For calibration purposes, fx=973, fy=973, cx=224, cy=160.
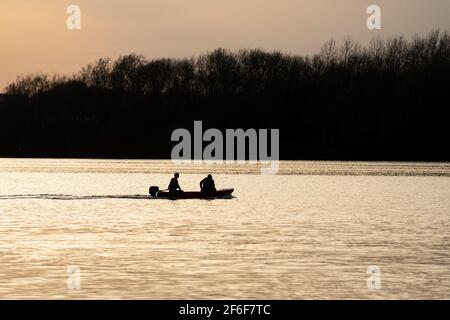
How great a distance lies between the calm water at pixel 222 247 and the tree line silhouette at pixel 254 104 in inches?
2621

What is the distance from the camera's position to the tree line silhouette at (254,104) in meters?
122

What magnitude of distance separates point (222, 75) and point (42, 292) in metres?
117

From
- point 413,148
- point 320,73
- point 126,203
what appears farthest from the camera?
point 320,73

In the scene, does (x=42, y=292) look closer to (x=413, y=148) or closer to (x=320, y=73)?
(x=413, y=148)

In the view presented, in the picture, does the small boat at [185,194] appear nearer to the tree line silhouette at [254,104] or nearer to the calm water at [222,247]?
the calm water at [222,247]

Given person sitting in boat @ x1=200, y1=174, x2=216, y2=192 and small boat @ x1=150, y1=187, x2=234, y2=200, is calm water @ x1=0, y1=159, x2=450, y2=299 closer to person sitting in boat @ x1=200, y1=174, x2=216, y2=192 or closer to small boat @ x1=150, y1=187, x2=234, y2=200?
small boat @ x1=150, y1=187, x2=234, y2=200

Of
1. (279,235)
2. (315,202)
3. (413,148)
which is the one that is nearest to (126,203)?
(315,202)

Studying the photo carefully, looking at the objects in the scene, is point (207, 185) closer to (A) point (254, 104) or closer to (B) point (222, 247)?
(B) point (222, 247)

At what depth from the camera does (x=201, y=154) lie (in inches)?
5901

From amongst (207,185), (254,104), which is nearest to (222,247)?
(207,185)

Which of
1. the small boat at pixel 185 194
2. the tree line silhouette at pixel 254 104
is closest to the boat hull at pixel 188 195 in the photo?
the small boat at pixel 185 194

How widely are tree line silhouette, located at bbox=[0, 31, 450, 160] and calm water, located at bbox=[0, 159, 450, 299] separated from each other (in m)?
66.6

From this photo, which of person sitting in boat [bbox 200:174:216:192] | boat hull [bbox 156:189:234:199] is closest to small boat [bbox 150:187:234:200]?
boat hull [bbox 156:189:234:199]

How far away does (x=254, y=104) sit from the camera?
13450cm
